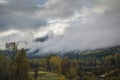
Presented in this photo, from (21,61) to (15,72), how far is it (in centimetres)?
448

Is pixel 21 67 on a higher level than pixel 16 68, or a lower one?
higher

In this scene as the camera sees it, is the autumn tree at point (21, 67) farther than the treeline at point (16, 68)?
Yes

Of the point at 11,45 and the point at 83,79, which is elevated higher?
the point at 11,45

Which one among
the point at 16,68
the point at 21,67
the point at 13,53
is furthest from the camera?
the point at 13,53

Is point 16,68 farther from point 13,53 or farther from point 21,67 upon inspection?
point 13,53

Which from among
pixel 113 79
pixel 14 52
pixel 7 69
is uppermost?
pixel 14 52

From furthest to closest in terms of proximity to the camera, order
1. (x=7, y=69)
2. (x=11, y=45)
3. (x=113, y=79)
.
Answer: (x=113, y=79) → (x=11, y=45) → (x=7, y=69)

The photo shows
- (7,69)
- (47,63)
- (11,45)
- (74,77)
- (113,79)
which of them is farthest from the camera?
(47,63)

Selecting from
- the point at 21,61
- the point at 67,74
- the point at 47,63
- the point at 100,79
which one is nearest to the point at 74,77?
the point at 67,74

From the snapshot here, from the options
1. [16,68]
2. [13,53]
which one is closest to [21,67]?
[16,68]

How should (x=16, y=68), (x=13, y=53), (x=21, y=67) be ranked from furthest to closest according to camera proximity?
(x=13, y=53) < (x=16, y=68) < (x=21, y=67)

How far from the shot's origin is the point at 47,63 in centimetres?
19562

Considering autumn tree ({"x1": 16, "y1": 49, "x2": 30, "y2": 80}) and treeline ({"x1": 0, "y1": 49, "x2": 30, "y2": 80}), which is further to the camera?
autumn tree ({"x1": 16, "y1": 49, "x2": 30, "y2": 80})

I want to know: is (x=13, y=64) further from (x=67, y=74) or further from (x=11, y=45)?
(x=67, y=74)
